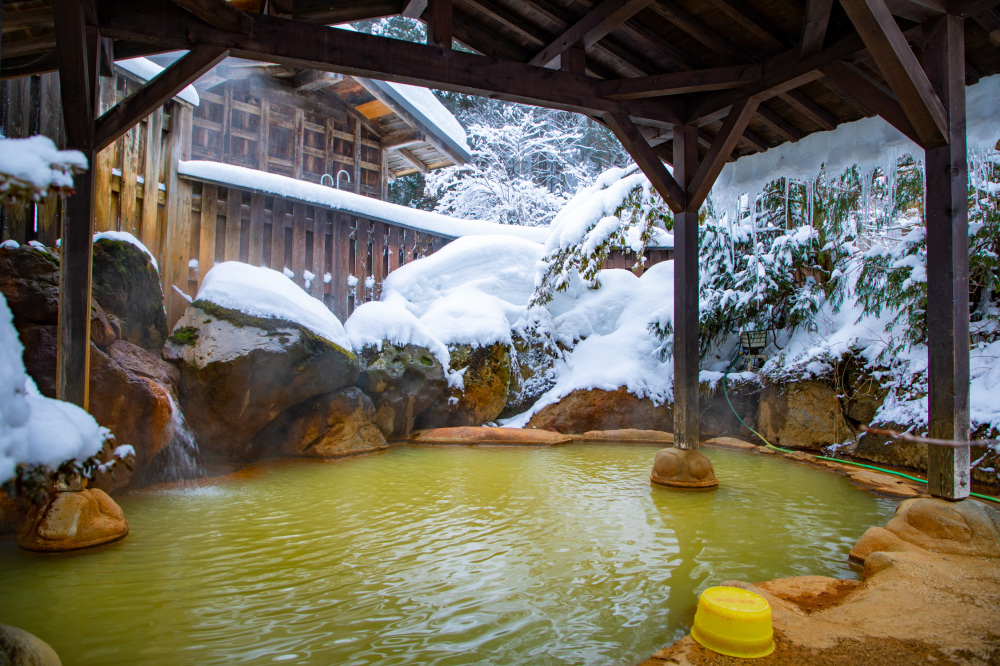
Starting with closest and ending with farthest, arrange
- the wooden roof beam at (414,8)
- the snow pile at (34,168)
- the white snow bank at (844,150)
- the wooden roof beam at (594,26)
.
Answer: the snow pile at (34,168) → the white snow bank at (844,150) → the wooden roof beam at (594,26) → the wooden roof beam at (414,8)

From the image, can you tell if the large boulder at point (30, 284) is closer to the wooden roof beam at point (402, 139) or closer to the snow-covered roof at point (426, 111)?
the snow-covered roof at point (426, 111)

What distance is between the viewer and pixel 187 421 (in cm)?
554

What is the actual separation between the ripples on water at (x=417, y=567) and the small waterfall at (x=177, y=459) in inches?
15.5

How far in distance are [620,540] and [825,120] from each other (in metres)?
3.87

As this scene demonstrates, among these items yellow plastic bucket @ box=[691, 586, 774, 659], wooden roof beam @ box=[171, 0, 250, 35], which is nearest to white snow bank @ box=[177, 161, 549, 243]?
wooden roof beam @ box=[171, 0, 250, 35]

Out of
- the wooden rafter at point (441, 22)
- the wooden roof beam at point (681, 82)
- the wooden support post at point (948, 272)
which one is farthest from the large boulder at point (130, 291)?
the wooden support post at point (948, 272)

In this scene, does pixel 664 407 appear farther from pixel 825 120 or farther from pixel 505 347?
pixel 825 120

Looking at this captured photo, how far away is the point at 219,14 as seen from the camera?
375 centimetres

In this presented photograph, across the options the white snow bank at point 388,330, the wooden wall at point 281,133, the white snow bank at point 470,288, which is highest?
the wooden wall at point 281,133

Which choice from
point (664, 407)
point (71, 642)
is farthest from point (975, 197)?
point (71, 642)

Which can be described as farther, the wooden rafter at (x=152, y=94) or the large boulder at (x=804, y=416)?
the large boulder at (x=804, y=416)

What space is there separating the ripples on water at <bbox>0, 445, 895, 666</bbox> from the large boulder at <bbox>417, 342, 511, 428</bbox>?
9.16ft

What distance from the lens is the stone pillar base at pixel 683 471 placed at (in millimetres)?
4953

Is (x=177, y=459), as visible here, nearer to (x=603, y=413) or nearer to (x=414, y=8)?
(x=414, y=8)
